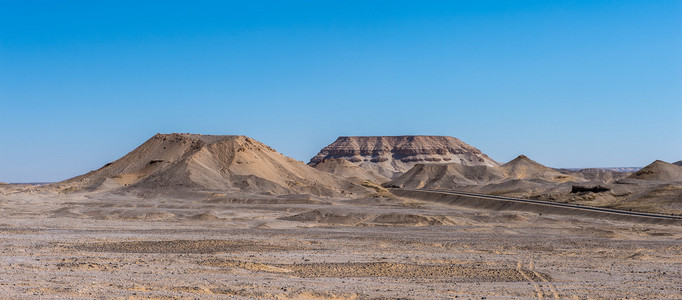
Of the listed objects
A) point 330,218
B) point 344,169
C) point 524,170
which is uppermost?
point 344,169

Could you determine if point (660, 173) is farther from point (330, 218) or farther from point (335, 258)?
point (335, 258)

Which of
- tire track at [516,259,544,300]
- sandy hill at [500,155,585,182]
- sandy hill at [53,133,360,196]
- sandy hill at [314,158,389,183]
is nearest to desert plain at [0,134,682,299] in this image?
tire track at [516,259,544,300]

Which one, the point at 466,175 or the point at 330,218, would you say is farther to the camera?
the point at 466,175

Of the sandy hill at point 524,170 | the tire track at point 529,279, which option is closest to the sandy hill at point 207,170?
the sandy hill at point 524,170

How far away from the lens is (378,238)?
39781mm

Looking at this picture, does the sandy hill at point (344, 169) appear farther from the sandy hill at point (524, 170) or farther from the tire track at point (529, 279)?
the tire track at point (529, 279)

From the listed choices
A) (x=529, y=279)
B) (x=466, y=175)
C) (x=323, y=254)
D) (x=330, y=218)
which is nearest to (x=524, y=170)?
(x=466, y=175)

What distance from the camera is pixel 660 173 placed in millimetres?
109750

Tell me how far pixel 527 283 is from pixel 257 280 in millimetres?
8241

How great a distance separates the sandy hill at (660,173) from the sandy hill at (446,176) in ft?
126

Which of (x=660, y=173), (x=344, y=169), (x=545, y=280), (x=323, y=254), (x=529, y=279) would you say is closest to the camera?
Answer: (x=545, y=280)

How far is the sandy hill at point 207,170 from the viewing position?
97812mm

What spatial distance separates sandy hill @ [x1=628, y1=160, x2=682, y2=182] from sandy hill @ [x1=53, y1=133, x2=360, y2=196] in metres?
44.0

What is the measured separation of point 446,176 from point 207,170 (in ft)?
203
